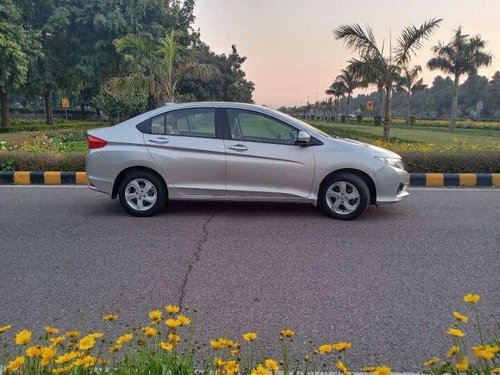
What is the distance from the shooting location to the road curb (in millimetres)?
8359

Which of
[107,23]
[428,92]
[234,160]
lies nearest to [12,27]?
[107,23]

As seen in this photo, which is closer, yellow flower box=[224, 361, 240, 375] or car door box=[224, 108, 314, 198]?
yellow flower box=[224, 361, 240, 375]

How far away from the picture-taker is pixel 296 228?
17.0 ft

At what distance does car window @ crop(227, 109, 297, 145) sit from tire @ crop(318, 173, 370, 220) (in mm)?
729

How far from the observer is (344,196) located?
555 centimetres

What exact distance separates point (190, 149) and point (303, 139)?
1.39 m

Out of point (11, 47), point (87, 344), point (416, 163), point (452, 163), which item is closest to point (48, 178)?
point (416, 163)

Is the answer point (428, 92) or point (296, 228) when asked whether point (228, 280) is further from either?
point (428, 92)

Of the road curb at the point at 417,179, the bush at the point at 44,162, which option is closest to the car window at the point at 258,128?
the road curb at the point at 417,179

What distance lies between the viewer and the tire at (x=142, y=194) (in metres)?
5.64

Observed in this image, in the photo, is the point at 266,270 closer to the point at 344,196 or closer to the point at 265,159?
the point at 265,159

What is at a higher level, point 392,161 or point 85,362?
point 392,161

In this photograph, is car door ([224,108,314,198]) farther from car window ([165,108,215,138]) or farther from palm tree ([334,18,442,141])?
palm tree ([334,18,442,141])

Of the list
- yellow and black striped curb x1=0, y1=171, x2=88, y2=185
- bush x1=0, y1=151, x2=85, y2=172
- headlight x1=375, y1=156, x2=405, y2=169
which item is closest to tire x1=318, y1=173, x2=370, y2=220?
headlight x1=375, y1=156, x2=405, y2=169
